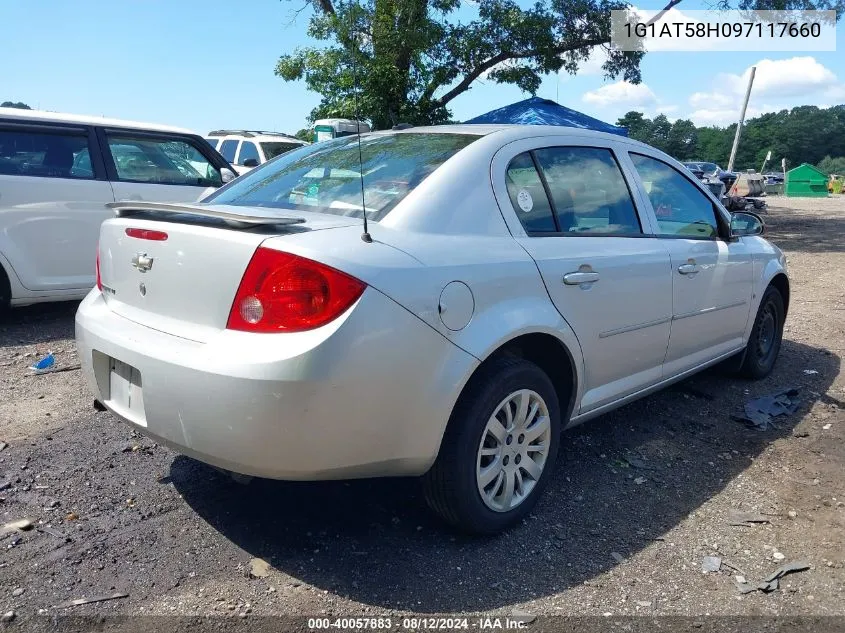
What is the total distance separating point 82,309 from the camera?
10.3 feet

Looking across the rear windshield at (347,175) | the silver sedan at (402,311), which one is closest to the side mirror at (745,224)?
the silver sedan at (402,311)

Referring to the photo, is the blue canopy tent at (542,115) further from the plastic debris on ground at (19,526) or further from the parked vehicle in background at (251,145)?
the plastic debris on ground at (19,526)

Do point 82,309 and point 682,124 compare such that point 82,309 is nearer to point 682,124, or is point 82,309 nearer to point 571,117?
point 571,117

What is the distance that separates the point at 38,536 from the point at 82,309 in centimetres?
93

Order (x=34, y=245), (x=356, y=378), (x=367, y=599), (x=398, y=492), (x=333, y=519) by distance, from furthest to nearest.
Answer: (x=34, y=245)
(x=398, y=492)
(x=333, y=519)
(x=367, y=599)
(x=356, y=378)

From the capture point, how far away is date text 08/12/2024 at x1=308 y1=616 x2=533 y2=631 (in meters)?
2.41

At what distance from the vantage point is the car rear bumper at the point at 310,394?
2.33m

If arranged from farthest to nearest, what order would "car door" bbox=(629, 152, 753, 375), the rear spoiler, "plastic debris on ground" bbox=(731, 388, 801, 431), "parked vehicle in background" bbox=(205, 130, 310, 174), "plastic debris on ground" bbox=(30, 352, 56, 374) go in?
"parked vehicle in background" bbox=(205, 130, 310, 174) < "plastic debris on ground" bbox=(30, 352, 56, 374) < "plastic debris on ground" bbox=(731, 388, 801, 431) < "car door" bbox=(629, 152, 753, 375) < the rear spoiler

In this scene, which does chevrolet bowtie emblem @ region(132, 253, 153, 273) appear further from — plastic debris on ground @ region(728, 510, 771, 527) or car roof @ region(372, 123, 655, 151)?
plastic debris on ground @ region(728, 510, 771, 527)

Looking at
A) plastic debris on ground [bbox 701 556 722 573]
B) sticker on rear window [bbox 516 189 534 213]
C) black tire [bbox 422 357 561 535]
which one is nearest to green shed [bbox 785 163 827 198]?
sticker on rear window [bbox 516 189 534 213]

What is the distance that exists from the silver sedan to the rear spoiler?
0.01 meters

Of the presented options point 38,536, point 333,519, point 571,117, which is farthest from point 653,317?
point 571,117

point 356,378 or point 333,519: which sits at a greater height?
point 356,378

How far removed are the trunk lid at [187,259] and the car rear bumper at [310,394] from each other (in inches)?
4.1
